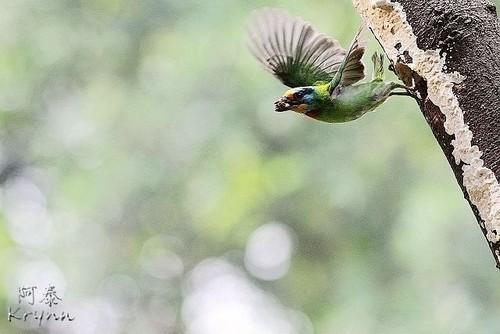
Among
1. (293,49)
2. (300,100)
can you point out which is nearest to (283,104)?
(300,100)

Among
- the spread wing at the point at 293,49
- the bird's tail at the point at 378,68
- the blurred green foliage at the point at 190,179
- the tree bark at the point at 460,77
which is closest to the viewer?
the tree bark at the point at 460,77

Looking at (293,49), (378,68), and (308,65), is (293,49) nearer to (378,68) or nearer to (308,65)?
(308,65)

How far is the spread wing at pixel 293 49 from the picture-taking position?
3.32 feet

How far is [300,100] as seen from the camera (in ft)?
2.93

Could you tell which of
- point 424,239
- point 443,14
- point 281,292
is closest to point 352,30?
point 424,239

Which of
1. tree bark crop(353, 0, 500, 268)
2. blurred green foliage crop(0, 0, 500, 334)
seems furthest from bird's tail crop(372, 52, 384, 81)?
blurred green foliage crop(0, 0, 500, 334)

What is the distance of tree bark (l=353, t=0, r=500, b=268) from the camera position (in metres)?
0.65

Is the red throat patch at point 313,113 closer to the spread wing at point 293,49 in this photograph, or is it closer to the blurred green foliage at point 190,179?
the spread wing at point 293,49

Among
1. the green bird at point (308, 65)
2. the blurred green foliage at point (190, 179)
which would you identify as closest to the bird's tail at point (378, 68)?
the green bird at point (308, 65)

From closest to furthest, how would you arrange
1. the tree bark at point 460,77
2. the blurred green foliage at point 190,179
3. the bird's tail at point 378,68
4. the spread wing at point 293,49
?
the tree bark at point 460,77 → the bird's tail at point 378,68 → the spread wing at point 293,49 → the blurred green foliage at point 190,179

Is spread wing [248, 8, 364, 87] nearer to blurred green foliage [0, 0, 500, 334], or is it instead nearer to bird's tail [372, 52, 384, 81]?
bird's tail [372, 52, 384, 81]

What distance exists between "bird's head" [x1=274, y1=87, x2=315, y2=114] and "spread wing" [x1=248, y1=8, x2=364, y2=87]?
11 centimetres

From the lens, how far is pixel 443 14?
2.28 feet

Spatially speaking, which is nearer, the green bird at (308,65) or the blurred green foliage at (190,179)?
the green bird at (308,65)
